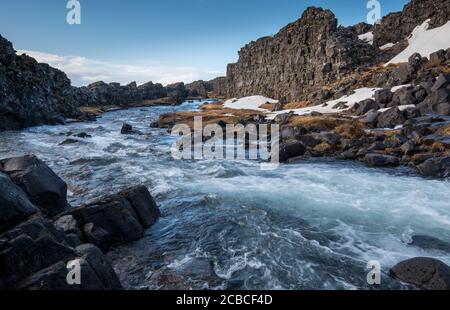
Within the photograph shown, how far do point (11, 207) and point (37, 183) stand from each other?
15.5ft

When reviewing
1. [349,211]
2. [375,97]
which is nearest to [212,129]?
[375,97]

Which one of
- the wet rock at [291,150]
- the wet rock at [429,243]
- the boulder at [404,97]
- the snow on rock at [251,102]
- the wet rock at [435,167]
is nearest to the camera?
the wet rock at [429,243]

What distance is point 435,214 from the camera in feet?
59.9

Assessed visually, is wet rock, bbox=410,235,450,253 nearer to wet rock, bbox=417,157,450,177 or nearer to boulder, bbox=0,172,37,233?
wet rock, bbox=417,157,450,177

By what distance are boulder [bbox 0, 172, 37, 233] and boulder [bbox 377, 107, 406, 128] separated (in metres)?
40.1

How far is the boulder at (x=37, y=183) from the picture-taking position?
1517 centimetres

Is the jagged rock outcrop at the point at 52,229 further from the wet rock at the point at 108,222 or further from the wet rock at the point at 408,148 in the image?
the wet rock at the point at 408,148

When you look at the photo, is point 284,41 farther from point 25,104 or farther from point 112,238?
point 112,238

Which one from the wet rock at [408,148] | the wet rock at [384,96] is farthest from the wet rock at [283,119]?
the wet rock at [408,148]

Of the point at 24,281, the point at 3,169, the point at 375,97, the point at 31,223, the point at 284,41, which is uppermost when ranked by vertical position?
the point at 284,41

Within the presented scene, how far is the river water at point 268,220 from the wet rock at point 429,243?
48 cm

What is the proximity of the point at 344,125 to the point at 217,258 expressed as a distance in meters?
31.6

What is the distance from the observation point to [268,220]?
703 inches

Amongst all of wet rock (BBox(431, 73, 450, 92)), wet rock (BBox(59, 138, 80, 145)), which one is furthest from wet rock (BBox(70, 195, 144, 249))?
wet rock (BBox(431, 73, 450, 92))
